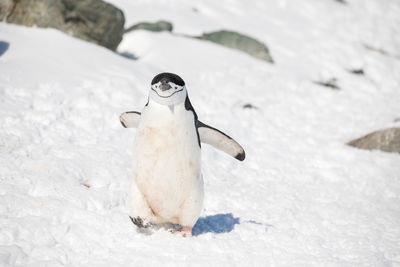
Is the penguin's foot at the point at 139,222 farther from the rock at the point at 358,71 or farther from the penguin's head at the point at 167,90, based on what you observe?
the rock at the point at 358,71

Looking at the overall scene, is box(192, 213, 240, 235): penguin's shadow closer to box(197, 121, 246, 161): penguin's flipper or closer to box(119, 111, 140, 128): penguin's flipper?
box(197, 121, 246, 161): penguin's flipper

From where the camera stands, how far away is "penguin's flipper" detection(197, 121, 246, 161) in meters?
3.12

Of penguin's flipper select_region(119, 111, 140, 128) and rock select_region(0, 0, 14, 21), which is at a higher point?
penguin's flipper select_region(119, 111, 140, 128)

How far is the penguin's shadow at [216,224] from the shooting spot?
131 inches

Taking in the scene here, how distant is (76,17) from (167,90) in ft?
17.3

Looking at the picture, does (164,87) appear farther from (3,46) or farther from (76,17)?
(76,17)

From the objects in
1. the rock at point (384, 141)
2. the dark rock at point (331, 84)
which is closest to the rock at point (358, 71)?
the dark rock at point (331, 84)

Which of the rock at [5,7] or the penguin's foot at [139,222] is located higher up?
the penguin's foot at [139,222]

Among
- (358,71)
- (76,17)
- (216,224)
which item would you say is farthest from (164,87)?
(358,71)

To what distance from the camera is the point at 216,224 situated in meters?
3.48

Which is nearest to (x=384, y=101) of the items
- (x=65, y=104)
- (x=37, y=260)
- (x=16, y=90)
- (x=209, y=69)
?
(x=209, y=69)

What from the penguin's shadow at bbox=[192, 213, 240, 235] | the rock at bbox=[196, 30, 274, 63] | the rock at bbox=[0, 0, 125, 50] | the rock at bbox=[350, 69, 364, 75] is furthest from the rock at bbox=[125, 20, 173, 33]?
the penguin's shadow at bbox=[192, 213, 240, 235]

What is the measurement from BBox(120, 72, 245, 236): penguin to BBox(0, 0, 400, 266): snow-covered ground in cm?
19

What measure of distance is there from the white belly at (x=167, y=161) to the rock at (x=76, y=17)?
4.94 meters
